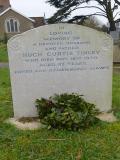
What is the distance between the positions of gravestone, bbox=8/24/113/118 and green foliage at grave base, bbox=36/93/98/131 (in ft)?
0.73

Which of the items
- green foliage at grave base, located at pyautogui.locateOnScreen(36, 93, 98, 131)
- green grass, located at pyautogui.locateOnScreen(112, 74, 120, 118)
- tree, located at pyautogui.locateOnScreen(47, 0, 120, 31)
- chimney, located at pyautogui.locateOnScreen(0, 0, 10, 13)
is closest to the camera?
green foliage at grave base, located at pyautogui.locateOnScreen(36, 93, 98, 131)

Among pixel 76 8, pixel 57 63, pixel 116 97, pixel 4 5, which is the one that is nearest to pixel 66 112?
pixel 57 63

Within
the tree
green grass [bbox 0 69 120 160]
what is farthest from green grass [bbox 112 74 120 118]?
the tree

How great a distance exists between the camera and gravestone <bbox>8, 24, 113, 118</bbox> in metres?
5.26

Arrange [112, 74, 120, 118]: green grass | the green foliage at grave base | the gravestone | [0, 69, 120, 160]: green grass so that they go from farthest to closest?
[112, 74, 120, 118]: green grass
the gravestone
the green foliage at grave base
[0, 69, 120, 160]: green grass

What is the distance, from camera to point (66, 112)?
484 cm

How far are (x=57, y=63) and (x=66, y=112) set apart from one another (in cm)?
93

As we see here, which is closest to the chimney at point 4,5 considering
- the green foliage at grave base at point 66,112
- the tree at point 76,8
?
the tree at point 76,8

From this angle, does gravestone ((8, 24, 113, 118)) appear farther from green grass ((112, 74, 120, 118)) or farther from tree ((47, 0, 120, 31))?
tree ((47, 0, 120, 31))

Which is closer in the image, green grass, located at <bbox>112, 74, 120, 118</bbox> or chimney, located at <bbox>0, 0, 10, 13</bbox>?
green grass, located at <bbox>112, 74, 120, 118</bbox>

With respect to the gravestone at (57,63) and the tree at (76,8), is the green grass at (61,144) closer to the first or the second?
the gravestone at (57,63)

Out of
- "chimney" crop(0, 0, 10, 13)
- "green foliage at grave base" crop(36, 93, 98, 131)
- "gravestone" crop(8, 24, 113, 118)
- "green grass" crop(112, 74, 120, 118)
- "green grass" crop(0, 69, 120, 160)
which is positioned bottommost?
"green grass" crop(0, 69, 120, 160)

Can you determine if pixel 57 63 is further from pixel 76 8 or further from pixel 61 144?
pixel 76 8

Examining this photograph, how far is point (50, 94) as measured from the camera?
5488 mm
